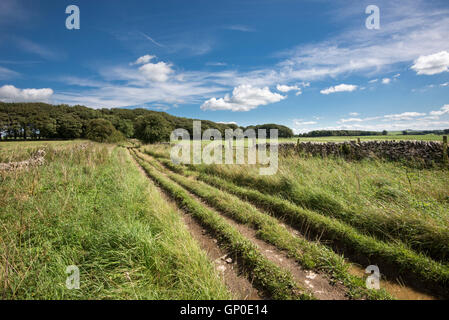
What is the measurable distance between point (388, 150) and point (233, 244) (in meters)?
11.9

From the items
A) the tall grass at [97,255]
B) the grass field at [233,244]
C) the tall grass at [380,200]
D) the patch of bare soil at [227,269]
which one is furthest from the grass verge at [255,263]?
the tall grass at [380,200]

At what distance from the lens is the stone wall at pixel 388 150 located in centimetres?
848

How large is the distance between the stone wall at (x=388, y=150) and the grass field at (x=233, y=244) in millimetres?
3384

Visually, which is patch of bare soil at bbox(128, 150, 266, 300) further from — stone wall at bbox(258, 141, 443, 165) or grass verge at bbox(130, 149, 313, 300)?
stone wall at bbox(258, 141, 443, 165)

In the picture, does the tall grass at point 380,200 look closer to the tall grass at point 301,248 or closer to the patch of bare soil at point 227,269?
the tall grass at point 301,248

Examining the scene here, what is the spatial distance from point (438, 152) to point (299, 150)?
6.99 meters

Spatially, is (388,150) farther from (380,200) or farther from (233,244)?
(233,244)

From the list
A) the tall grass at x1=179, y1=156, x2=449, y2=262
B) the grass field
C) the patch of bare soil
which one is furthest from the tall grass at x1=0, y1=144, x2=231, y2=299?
the tall grass at x1=179, y1=156, x2=449, y2=262

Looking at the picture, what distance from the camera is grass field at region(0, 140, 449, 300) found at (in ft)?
8.50

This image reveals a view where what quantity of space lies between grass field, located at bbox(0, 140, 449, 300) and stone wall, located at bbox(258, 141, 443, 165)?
11.1 ft
